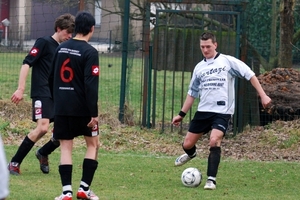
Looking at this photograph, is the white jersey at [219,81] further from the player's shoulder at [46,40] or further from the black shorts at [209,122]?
the player's shoulder at [46,40]

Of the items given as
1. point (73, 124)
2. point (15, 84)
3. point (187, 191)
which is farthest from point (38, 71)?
point (15, 84)

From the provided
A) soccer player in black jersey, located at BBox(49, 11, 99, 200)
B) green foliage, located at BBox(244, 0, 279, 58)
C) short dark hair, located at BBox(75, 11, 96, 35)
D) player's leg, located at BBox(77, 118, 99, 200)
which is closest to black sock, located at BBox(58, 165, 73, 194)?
soccer player in black jersey, located at BBox(49, 11, 99, 200)

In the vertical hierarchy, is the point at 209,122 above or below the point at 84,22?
below

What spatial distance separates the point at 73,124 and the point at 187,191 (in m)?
1.56

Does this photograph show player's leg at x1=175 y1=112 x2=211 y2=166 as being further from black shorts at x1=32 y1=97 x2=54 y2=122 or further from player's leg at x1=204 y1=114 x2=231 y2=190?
black shorts at x1=32 y1=97 x2=54 y2=122

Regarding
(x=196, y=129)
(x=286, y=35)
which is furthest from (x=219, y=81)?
(x=286, y=35)

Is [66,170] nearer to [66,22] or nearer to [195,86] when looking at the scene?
[66,22]

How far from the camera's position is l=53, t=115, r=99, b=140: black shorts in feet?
20.4

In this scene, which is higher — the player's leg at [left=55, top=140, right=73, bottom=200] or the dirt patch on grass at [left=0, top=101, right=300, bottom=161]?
the player's leg at [left=55, top=140, right=73, bottom=200]

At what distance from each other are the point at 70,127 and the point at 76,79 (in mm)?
454

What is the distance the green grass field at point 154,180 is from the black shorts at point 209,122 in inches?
24.5

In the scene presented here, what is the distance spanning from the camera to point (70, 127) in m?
6.22

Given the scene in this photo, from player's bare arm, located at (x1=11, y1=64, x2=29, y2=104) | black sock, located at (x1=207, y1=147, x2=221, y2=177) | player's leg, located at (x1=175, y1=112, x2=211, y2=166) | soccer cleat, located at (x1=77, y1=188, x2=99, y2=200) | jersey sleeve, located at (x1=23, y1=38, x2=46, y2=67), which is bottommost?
soccer cleat, located at (x1=77, y1=188, x2=99, y2=200)

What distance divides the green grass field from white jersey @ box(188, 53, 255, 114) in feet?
2.91
